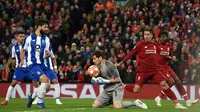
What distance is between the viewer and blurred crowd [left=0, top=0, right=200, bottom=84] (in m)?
28.4

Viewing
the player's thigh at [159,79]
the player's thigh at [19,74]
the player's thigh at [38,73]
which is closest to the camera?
the player's thigh at [38,73]

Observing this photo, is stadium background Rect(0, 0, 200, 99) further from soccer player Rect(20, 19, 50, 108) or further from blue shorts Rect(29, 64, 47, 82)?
blue shorts Rect(29, 64, 47, 82)

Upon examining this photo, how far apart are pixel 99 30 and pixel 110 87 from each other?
13301 mm

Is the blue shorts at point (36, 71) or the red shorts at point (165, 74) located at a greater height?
the blue shorts at point (36, 71)

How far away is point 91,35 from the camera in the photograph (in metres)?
31.1

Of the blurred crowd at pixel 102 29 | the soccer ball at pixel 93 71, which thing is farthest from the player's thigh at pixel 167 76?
the blurred crowd at pixel 102 29

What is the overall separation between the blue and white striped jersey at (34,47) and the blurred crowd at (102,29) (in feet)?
33.2

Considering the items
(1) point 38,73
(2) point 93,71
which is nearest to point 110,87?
(2) point 93,71

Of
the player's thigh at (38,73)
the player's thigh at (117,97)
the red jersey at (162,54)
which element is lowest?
the player's thigh at (117,97)

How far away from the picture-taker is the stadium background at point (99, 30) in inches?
1113

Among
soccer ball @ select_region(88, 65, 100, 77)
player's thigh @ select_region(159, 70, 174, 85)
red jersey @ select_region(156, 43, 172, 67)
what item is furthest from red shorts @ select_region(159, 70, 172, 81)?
soccer ball @ select_region(88, 65, 100, 77)

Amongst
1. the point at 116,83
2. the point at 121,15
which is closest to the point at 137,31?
the point at 121,15

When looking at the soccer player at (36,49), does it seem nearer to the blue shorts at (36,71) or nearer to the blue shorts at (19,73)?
the blue shorts at (36,71)

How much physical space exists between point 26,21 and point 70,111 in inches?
684
